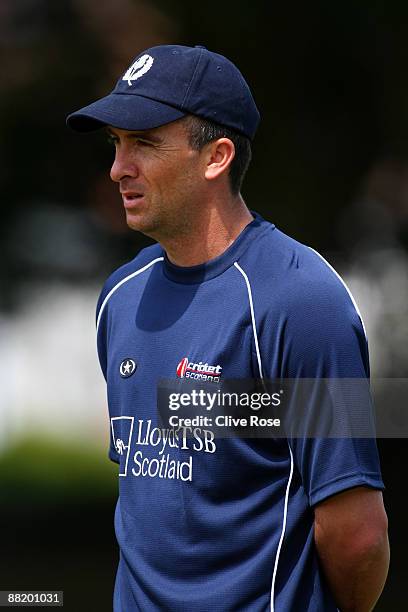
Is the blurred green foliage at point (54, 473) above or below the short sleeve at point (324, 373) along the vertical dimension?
below

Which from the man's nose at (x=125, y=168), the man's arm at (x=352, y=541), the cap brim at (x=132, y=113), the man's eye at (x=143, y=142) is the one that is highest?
the cap brim at (x=132, y=113)

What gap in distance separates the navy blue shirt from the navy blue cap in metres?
0.29

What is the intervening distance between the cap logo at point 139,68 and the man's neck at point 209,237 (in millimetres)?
309

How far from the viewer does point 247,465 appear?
199 centimetres

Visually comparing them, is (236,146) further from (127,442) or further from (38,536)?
(38,536)

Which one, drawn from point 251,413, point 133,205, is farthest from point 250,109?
point 251,413

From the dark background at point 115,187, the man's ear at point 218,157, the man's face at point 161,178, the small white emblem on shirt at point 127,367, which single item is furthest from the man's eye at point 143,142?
the dark background at point 115,187

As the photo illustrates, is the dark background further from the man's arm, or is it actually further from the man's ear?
the man's arm

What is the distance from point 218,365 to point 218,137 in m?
0.48

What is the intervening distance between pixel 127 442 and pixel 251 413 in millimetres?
316

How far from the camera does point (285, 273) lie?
2045 millimetres

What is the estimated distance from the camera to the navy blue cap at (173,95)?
6.97 feet

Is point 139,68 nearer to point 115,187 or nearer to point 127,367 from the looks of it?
point 127,367

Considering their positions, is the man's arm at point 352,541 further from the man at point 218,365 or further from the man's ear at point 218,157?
the man's ear at point 218,157
